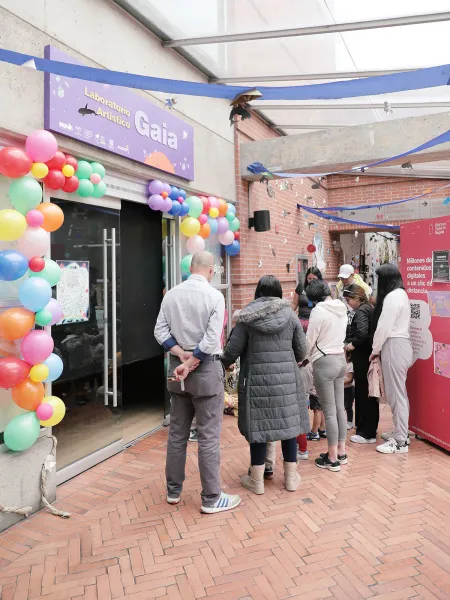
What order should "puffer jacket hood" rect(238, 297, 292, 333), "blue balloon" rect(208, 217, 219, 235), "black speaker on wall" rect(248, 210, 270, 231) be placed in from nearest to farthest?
"puffer jacket hood" rect(238, 297, 292, 333) < "blue balloon" rect(208, 217, 219, 235) < "black speaker on wall" rect(248, 210, 270, 231)

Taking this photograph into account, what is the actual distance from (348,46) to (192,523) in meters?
4.52

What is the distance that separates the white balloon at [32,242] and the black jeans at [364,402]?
304 centimetres

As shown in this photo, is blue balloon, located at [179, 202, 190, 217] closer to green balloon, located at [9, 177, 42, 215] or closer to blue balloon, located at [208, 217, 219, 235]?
blue balloon, located at [208, 217, 219, 235]

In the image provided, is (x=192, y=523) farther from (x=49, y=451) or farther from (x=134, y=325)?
(x=134, y=325)

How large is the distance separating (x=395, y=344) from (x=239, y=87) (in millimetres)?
2791

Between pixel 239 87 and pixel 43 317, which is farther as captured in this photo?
pixel 43 317

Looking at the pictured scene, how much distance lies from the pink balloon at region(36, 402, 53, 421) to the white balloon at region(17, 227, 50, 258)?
99cm

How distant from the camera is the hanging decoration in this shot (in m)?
2.72

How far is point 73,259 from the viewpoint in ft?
11.9

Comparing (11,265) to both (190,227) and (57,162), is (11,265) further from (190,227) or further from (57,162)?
(190,227)

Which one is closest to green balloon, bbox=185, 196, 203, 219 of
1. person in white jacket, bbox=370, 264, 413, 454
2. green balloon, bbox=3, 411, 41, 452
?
person in white jacket, bbox=370, 264, 413, 454

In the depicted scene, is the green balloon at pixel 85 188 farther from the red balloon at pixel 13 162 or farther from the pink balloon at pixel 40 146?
the red balloon at pixel 13 162

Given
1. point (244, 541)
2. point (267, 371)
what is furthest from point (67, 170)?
point (244, 541)

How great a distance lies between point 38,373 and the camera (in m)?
2.87
